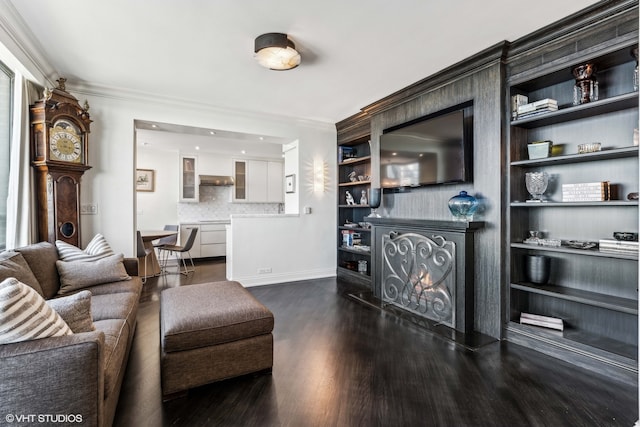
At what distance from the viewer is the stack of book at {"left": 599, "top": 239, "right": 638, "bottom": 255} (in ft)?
6.65

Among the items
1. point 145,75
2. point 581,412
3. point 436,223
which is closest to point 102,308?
point 145,75

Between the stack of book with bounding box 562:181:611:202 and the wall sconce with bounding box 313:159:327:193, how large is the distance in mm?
3244

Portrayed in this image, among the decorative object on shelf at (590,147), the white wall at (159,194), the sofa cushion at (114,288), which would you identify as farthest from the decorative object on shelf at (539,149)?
the white wall at (159,194)

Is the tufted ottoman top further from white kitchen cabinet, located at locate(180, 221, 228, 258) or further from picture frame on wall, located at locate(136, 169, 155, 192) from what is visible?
picture frame on wall, located at locate(136, 169, 155, 192)

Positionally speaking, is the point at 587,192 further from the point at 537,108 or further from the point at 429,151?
the point at 429,151

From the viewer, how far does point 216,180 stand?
22.8 feet

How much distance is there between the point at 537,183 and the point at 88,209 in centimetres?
455

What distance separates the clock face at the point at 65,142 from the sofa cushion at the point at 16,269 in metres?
1.32

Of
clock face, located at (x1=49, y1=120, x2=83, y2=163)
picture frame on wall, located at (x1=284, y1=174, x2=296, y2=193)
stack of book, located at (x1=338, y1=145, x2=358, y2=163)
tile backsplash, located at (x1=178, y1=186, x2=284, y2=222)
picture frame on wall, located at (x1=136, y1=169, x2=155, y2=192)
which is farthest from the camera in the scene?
tile backsplash, located at (x1=178, y1=186, x2=284, y2=222)

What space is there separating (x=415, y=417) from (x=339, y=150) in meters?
4.05

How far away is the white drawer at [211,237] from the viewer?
265 inches

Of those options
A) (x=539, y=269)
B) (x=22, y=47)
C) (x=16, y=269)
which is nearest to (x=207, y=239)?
(x=22, y=47)

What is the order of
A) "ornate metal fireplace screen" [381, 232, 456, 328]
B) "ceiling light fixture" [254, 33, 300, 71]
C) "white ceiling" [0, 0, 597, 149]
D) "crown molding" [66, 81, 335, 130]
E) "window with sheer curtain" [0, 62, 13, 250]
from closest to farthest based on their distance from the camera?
"white ceiling" [0, 0, 597, 149] → "ceiling light fixture" [254, 33, 300, 71] → "window with sheer curtain" [0, 62, 13, 250] → "ornate metal fireplace screen" [381, 232, 456, 328] → "crown molding" [66, 81, 335, 130]

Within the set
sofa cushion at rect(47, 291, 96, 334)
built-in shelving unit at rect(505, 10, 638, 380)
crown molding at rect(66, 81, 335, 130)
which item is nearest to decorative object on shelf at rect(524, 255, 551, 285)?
built-in shelving unit at rect(505, 10, 638, 380)
